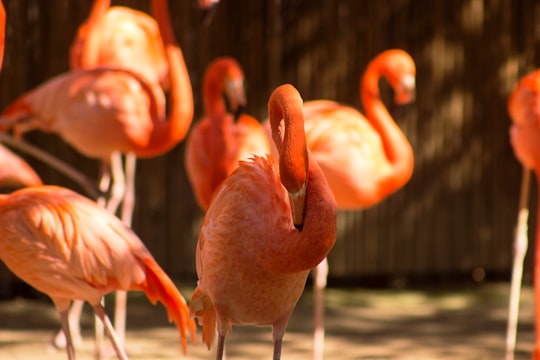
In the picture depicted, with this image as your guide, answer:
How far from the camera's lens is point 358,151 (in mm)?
5371

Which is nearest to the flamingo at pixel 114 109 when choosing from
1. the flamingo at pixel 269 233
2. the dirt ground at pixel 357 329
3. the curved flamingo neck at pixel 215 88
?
the curved flamingo neck at pixel 215 88

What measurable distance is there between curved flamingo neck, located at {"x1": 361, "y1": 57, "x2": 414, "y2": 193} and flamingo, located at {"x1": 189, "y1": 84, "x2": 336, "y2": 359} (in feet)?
6.13

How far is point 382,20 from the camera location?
7449 millimetres

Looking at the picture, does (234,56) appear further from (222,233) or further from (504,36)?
(222,233)

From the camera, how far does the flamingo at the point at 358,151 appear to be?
5.32 m

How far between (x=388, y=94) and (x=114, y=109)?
248 centimetres

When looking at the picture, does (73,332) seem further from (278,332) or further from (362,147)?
(278,332)

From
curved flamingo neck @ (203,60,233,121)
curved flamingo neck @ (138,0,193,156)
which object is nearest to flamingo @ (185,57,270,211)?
curved flamingo neck @ (203,60,233,121)

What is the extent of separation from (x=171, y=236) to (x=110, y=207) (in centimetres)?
164

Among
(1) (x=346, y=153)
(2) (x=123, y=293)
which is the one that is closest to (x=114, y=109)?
(2) (x=123, y=293)

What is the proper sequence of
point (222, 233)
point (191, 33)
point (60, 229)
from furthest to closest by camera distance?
point (191, 33), point (60, 229), point (222, 233)

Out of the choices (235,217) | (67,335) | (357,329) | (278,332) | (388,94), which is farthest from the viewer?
(388,94)

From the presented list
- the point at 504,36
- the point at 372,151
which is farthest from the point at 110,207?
the point at 504,36

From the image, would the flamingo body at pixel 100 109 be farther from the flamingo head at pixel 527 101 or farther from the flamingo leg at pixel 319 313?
the flamingo head at pixel 527 101
